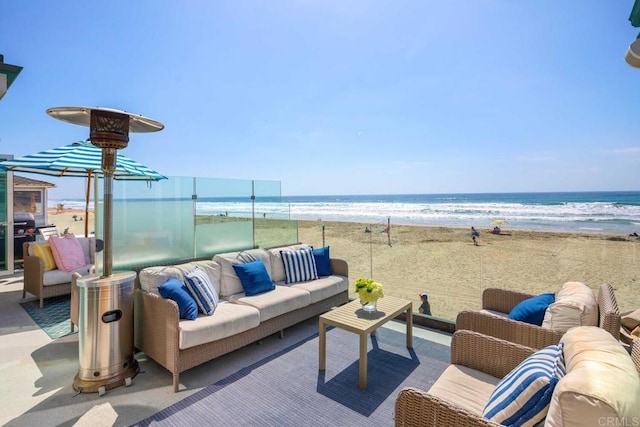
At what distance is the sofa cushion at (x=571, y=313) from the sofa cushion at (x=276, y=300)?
220cm

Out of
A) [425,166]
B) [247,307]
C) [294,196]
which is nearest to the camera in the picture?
[247,307]

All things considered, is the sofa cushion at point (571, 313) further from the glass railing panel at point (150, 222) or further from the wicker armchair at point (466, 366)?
the glass railing panel at point (150, 222)

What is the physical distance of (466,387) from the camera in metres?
1.72

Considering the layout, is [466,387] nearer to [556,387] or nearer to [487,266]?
[556,387]

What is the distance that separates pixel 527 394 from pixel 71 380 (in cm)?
318

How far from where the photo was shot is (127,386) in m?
2.43

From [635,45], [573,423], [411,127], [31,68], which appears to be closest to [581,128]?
[411,127]

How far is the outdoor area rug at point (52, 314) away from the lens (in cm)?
347

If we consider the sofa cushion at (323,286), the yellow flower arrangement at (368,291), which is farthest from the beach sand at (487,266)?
the yellow flower arrangement at (368,291)

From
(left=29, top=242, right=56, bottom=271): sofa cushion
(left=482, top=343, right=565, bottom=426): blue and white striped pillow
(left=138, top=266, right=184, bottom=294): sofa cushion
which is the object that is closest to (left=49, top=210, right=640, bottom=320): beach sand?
(left=482, top=343, right=565, bottom=426): blue and white striped pillow

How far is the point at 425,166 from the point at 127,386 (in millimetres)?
20042

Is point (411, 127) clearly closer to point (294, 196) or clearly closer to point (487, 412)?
point (487, 412)

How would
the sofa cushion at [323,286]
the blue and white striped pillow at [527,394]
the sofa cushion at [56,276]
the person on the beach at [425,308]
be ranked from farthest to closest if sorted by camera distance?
the sofa cushion at [56,276]
the person on the beach at [425,308]
the sofa cushion at [323,286]
the blue and white striped pillow at [527,394]

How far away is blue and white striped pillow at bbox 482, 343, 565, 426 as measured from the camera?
114 centimetres
